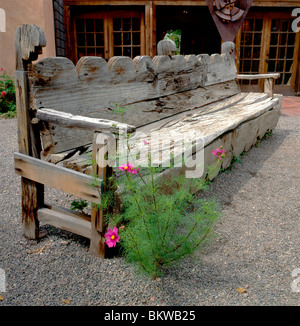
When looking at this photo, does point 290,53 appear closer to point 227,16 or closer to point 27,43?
point 227,16

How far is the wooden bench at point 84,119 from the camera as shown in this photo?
185 centimetres

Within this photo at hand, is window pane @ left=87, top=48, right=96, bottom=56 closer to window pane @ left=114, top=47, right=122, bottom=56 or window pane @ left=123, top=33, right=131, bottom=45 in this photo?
window pane @ left=114, top=47, right=122, bottom=56

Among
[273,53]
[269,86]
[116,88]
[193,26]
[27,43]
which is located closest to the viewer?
[27,43]

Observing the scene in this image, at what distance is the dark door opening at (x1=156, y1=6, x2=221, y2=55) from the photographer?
8.56 metres

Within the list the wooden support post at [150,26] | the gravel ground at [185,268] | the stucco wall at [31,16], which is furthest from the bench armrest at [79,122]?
the wooden support post at [150,26]

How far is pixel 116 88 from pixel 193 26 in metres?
8.81

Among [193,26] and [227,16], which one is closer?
[227,16]

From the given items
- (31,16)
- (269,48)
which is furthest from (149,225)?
(269,48)

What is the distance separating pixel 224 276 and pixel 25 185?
1294mm

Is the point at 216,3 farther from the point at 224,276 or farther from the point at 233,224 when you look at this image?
the point at 224,276

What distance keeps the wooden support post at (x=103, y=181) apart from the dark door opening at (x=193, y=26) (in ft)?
23.5

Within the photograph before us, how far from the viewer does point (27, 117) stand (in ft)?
6.46

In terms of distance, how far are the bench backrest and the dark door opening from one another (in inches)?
205

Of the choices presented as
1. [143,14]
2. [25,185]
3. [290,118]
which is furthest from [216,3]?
[25,185]
